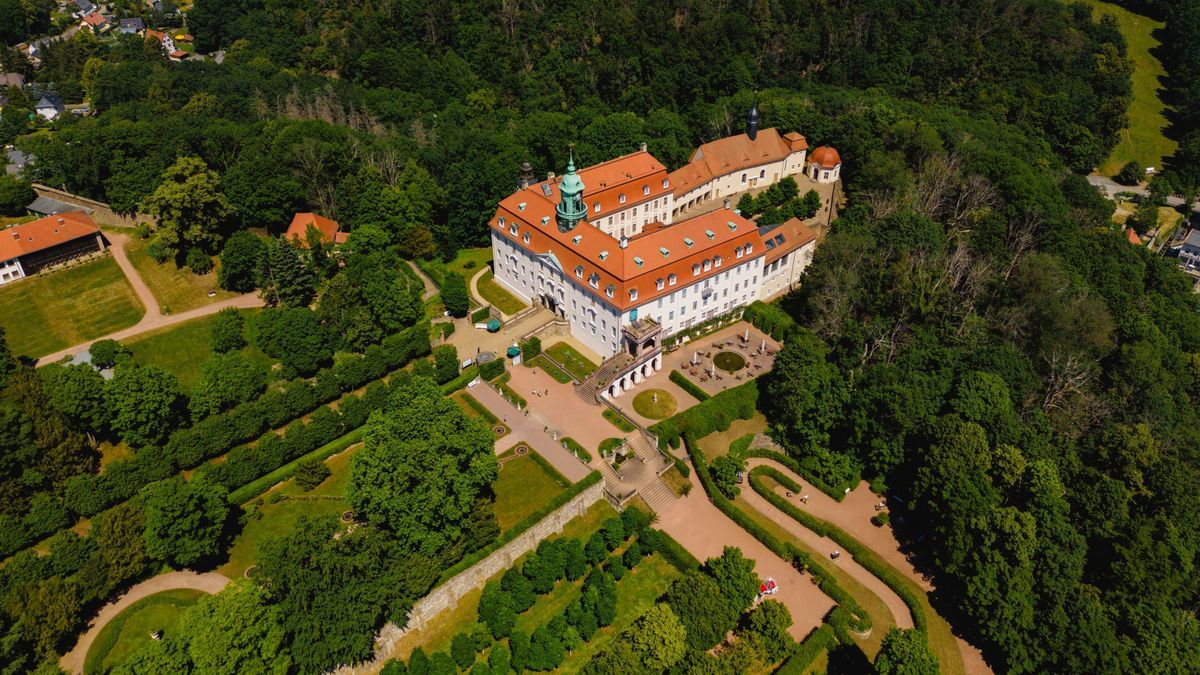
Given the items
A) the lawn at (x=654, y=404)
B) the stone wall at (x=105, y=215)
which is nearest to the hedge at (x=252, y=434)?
the lawn at (x=654, y=404)

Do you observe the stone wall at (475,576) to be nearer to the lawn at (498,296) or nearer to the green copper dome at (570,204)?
the lawn at (498,296)

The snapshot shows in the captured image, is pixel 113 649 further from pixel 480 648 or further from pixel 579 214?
pixel 579 214

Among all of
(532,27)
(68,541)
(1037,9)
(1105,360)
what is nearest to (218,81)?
(532,27)

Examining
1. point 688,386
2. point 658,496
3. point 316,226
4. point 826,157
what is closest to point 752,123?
point 826,157

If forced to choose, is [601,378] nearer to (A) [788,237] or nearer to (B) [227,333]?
(A) [788,237]

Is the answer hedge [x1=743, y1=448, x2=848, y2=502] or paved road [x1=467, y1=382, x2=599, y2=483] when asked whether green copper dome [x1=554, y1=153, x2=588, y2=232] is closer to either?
paved road [x1=467, y1=382, x2=599, y2=483]

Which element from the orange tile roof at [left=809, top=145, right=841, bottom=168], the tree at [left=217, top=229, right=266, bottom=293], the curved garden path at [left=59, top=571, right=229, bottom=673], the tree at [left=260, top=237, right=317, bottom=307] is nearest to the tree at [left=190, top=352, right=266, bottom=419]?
the tree at [left=260, top=237, right=317, bottom=307]
